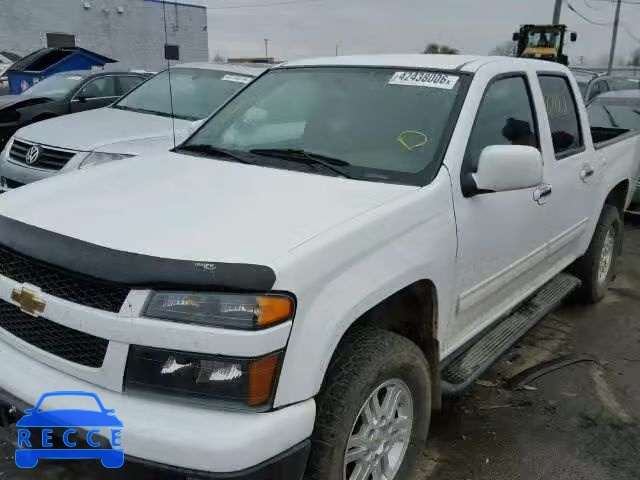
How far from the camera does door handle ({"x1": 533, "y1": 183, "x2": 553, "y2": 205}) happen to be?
3430 millimetres

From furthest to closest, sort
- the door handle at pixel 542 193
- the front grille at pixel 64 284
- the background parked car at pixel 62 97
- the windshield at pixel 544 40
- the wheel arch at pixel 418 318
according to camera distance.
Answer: the windshield at pixel 544 40
the background parked car at pixel 62 97
the door handle at pixel 542 193
the wheel arch at pixel 418 318
the front grille at pixel 64 284

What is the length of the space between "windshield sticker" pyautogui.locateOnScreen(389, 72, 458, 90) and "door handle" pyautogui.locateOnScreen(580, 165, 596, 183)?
58.2 inches

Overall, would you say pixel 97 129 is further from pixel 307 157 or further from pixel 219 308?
pixel 219 308

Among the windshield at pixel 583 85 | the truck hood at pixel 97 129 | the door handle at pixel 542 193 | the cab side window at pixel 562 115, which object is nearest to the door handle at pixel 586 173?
the cab side window at pixel 562 115

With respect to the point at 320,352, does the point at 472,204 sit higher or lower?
higher

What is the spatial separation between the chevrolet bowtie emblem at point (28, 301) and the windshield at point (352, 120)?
1.27 metres

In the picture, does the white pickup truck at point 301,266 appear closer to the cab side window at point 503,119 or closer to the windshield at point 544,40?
the cab side window at point 503,119

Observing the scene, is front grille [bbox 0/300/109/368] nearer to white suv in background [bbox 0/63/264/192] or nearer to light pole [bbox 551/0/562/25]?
white suv in background [bbox 0/63/264/192]

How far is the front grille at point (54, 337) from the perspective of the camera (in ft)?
6.57

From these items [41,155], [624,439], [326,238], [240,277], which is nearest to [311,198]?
[326,238]

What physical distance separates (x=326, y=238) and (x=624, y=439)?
2.22m

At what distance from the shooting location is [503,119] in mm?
3365

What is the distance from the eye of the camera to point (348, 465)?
236cm

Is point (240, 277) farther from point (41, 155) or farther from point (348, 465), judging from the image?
point (41, 155)
